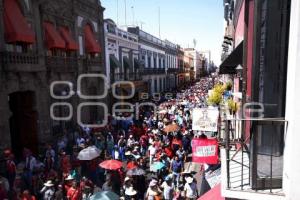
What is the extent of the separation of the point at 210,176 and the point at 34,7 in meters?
12.4

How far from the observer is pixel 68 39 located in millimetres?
20047

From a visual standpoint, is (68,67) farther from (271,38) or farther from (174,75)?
(174,75)

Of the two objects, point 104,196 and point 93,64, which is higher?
point 93,64

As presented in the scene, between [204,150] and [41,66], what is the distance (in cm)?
1028

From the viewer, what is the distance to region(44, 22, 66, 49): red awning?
18.0 metres

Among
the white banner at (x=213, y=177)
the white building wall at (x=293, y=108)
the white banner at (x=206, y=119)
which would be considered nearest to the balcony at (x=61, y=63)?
the white banner at (x=206, y=119)

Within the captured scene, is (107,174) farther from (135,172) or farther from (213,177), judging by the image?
(213,177)

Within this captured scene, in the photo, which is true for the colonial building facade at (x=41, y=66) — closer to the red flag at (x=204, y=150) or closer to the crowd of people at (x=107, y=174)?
the crowd of people at (x=107, y=174)

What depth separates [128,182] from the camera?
397 inches

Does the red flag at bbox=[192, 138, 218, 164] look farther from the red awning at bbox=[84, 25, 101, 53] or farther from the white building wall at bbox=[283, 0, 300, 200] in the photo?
the red awning at bbox=[84, 25, 101, 53]

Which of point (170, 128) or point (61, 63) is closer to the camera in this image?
point (170, 128)

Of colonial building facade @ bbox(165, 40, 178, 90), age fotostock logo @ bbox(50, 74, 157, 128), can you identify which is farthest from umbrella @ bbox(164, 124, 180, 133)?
colonial building facade @ bbox(165, 40, 178, 90)

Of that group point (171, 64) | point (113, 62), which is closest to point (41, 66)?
point (113, 62)

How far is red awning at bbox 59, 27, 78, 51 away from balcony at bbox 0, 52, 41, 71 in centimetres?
349
